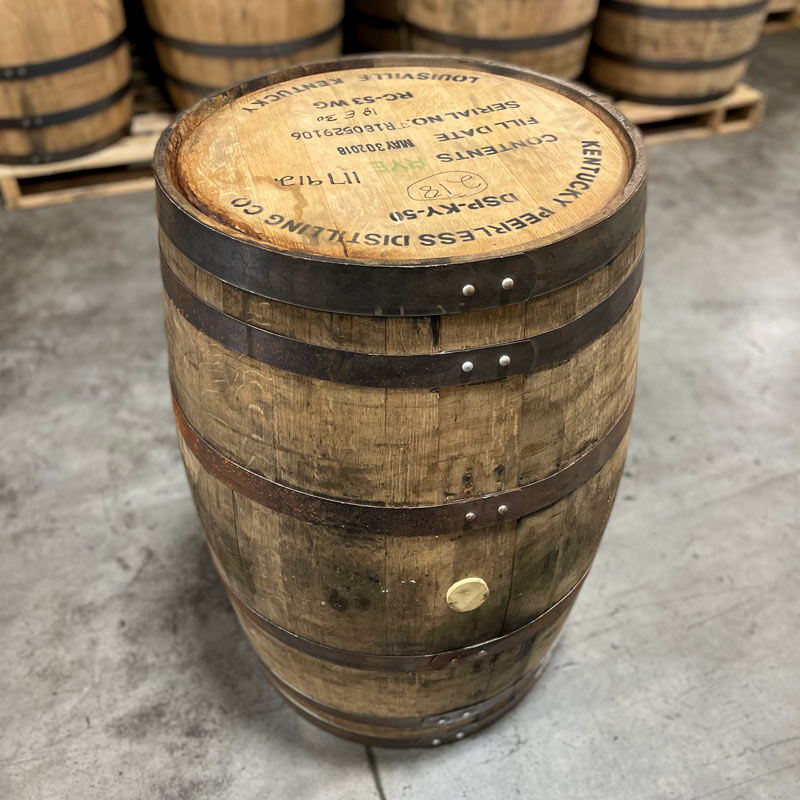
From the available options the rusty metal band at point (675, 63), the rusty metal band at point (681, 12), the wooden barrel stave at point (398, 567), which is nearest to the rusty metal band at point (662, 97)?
the rusty metal band at point (675, 63)

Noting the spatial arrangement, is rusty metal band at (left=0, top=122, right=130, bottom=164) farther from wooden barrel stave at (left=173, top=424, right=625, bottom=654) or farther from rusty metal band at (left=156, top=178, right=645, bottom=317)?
rusty metal band at (left=156, top=178, right=645, bottom=317)

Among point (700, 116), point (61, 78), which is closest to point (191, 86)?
point (61, 78)

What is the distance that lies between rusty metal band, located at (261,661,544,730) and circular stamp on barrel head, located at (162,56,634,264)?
3.73 ft

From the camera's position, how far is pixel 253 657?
7.94 ft

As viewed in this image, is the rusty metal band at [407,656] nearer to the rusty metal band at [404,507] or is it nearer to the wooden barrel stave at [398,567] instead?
the wooden barrel stave at [398,567]

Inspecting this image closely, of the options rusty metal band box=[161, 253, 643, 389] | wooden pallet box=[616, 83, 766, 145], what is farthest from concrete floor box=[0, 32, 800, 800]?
wooden pallet box=[616, 83, 766, 145]

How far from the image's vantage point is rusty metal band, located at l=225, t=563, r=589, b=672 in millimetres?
1831

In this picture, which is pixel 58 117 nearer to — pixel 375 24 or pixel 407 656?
pixel 375 24

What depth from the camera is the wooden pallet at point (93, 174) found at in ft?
14.1

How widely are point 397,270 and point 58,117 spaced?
11.1 ft

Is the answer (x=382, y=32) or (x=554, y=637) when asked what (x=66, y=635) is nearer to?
(x=554, y=637)

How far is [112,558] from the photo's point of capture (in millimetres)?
2686

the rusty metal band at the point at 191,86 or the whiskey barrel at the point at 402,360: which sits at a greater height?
the whiskey barrel at the point at 402,360

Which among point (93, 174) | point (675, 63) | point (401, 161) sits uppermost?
point (401, 161)
